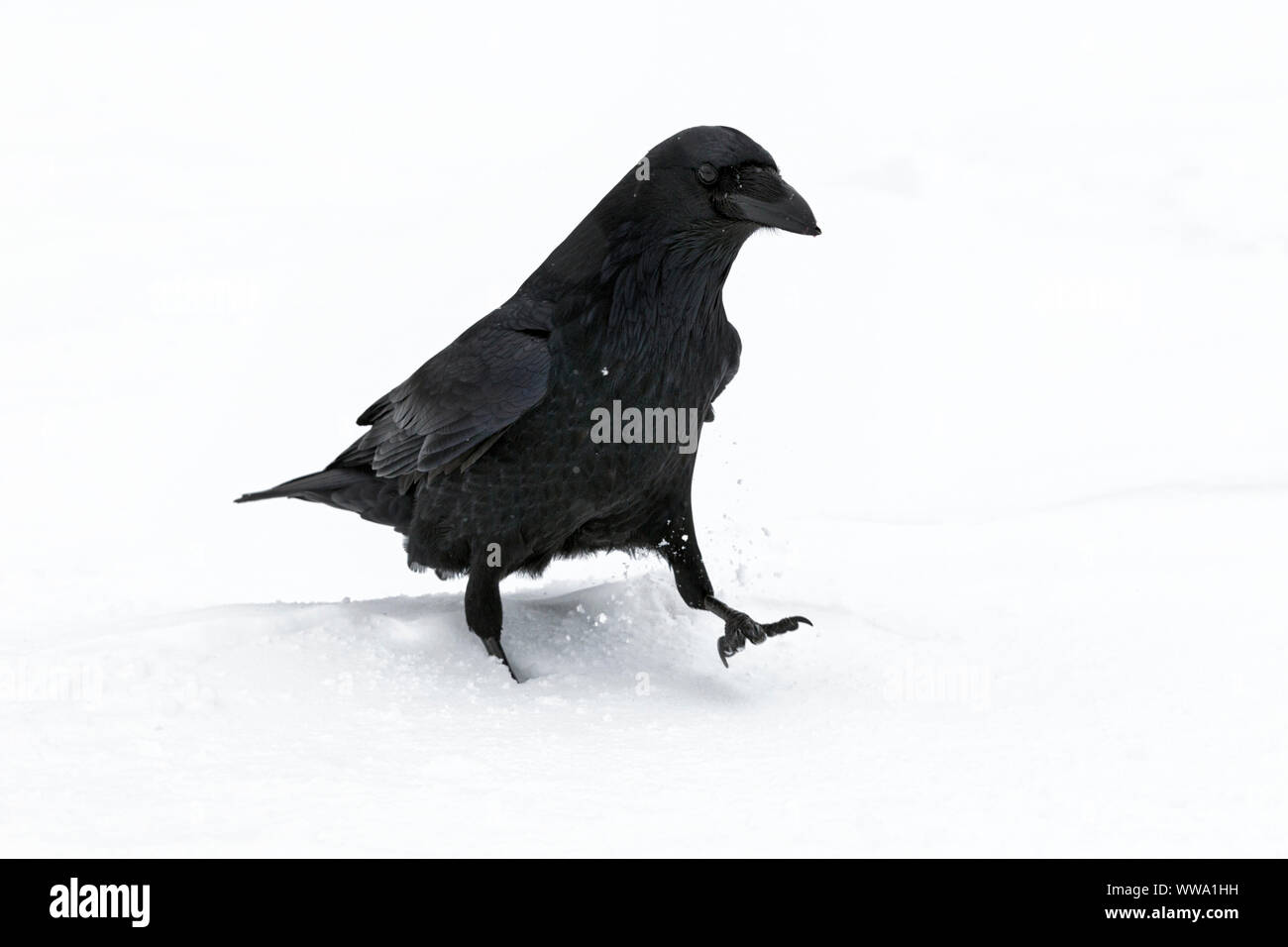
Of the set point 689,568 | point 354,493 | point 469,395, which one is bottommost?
point 689,568

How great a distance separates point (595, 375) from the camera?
448 cm

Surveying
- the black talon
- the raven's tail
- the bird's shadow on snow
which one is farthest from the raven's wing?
the black talon

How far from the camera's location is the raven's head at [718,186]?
4.36 meters

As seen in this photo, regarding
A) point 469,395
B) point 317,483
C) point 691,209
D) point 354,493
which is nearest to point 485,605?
point 469,395

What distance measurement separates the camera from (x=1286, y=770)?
3.69 m

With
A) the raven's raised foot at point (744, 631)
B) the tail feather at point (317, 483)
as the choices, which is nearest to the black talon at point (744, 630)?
the raven's raised foot at point (744, 631)

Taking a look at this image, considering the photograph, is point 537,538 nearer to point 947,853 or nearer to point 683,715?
point 683,715

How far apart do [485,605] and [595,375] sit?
2.88 ft

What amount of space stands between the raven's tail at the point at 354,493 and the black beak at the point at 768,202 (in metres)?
1.59

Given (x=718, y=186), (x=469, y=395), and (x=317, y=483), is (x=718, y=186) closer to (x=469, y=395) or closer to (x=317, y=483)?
(x=469, y=395)

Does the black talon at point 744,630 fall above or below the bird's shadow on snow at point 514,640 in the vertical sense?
above

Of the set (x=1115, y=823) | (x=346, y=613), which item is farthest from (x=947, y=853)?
(x=346, y=613)

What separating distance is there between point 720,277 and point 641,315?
0.35 m

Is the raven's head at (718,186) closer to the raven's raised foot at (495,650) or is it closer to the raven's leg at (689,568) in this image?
the raven's leg at (689,568)
